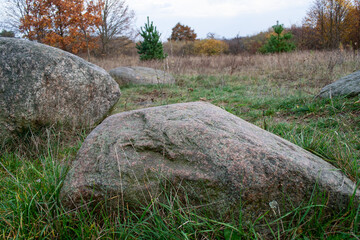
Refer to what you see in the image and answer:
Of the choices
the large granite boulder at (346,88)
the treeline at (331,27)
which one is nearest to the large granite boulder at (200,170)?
the large granite boulder at (346,88)

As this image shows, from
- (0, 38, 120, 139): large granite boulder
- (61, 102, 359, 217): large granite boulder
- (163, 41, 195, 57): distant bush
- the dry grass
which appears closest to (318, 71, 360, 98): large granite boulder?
the dry grass

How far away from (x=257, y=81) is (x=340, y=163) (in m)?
6.87

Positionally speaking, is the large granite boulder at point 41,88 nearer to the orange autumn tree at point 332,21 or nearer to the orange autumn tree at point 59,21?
the orange autumn tree at point 332,21

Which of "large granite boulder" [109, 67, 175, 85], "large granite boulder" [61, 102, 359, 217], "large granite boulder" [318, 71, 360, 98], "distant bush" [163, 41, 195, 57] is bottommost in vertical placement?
"large granite boulder" [61, 102, 359, 217]

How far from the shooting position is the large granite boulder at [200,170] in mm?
1395

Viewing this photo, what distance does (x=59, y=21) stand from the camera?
71.3 feet

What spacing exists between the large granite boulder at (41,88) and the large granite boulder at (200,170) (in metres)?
2.07

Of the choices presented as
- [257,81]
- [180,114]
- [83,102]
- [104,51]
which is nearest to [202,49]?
[104,51]

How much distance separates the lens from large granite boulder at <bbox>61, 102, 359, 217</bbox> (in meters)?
1.39

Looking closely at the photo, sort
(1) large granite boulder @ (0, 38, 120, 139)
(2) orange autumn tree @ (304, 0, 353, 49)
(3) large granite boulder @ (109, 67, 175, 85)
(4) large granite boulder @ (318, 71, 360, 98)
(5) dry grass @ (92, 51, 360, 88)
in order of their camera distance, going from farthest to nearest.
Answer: (2) orange autumn tree @ (304, 0, 353, 49)
(3) large granite boulder @ (109, 67, 175, 85)
(5) dry grass @ (92, 51, 360, 88)
(4) large granite boulder @ (318, 71, 360, 98)
(1) large granite boulder @ (0, 38, 120, 139)

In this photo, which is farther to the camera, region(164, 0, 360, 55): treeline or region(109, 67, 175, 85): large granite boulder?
region(164, 0, 360, 55): treeline

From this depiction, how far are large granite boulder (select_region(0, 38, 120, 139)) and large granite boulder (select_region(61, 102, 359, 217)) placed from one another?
207cm

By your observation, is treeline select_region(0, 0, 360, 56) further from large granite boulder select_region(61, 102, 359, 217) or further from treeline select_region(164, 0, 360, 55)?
large granite boulder select_region(61, 102, 359, 217)

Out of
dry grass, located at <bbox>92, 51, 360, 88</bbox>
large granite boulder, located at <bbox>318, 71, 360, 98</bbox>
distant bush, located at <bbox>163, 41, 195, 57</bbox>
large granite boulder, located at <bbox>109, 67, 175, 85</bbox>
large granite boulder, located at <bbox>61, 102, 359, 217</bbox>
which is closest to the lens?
large granite boulder, located at <bbox>61, 102, 359, 217</bbox>
